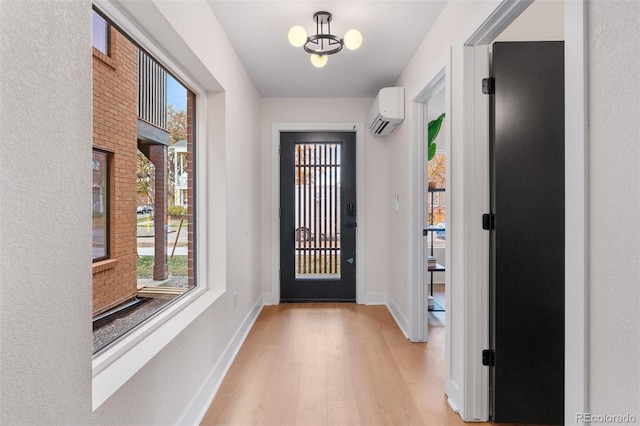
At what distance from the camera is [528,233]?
196cm

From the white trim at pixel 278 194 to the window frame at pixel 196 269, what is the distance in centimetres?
173

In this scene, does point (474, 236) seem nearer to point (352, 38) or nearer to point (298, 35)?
point (352, 38)

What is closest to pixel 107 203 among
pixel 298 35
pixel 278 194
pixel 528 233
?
pixel 298 35

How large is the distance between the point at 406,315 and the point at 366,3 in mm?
2558

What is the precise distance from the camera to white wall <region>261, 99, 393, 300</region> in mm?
Answer: 4379

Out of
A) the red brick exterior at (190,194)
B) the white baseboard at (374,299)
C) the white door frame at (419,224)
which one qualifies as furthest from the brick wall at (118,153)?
the white baseboard at (374,299)

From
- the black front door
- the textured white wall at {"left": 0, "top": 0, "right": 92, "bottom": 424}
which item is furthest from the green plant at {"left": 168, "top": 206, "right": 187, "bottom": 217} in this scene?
the black front door

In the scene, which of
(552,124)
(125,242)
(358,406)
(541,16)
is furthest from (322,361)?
(541,16)
